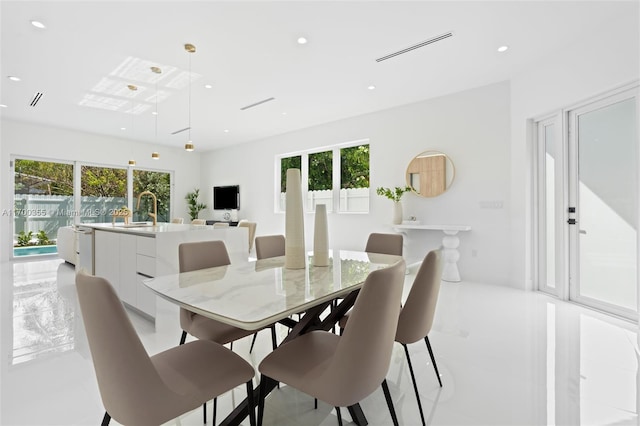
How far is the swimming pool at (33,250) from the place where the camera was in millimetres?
6293

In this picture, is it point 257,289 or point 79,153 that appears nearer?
point 257,289

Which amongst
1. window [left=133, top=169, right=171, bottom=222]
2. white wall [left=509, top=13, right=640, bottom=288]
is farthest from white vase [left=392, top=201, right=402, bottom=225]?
window [left=133, top=169, right=171, bottom=222]

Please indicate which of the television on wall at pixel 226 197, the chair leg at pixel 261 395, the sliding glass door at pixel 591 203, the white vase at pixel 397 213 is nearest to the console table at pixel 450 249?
the white vase at pixel 397 213

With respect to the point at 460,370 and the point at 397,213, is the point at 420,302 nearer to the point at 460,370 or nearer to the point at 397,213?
the point at 460,370

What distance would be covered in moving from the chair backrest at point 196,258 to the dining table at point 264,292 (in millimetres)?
233

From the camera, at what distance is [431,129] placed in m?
4.86

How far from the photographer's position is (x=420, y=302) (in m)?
1.60

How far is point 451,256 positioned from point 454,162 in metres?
1.44

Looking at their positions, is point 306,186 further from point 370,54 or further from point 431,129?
point 370,54

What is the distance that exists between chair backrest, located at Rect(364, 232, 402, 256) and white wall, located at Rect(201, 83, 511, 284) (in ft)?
7.08

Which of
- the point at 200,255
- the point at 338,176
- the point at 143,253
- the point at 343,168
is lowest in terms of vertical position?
the point at 143,253

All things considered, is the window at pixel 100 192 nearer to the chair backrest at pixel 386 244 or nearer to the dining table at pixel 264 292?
the dining table at pixel 264 292

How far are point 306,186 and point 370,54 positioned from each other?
11.8ft

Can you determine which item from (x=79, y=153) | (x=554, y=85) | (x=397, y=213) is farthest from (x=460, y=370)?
(x=79, y=153)
